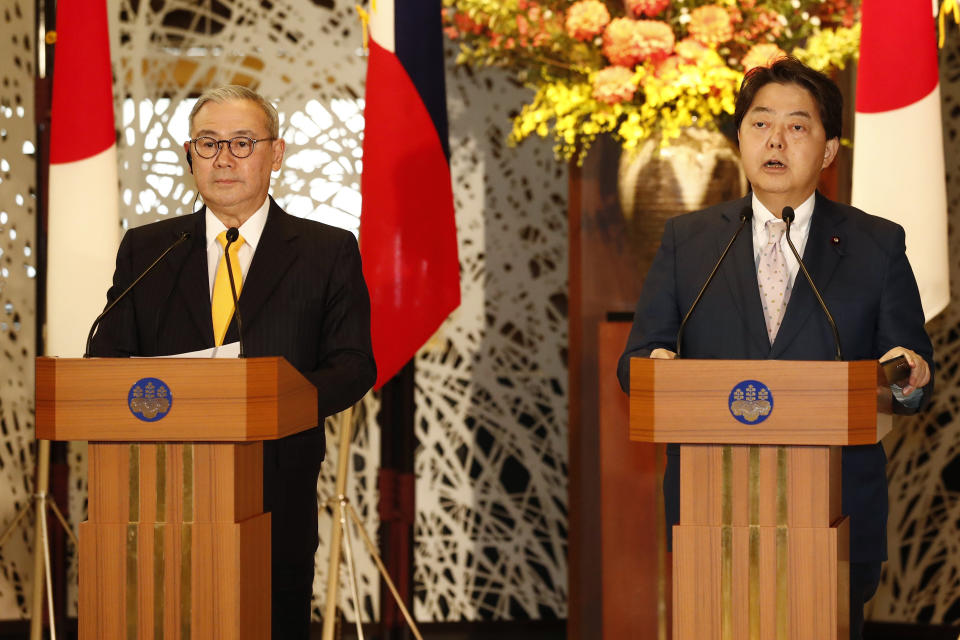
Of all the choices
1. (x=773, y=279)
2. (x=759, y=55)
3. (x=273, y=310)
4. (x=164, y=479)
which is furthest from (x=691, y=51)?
(x=164, y=479)

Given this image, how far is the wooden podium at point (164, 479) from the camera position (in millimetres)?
2219

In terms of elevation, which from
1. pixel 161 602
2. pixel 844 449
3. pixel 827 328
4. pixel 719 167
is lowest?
pixel 161 602

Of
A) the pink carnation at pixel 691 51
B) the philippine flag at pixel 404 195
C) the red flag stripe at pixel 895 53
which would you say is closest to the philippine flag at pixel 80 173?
the philippine flag at pixel 404 195

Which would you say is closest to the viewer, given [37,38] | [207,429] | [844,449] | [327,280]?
[207,429]

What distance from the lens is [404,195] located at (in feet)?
13.0

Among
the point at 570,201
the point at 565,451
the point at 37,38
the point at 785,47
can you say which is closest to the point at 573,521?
the point at 565,451

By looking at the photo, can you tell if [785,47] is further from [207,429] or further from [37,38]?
[37,38]

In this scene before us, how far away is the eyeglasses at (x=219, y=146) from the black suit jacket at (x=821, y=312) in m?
0.94

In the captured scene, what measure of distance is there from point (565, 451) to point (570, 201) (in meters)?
1.20

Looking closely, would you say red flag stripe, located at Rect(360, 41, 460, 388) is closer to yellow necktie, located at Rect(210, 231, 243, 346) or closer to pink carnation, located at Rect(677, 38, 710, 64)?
pink carnation, located at Rect(677, 38, 710, 64)

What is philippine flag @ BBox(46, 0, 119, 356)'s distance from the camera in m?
3.93

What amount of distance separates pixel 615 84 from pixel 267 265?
4.92ft

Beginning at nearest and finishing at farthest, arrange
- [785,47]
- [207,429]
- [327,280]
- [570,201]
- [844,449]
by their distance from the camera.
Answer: [207,429] < [844,449] < [327,280] < [785,47] < [570,201]

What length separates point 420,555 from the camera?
490 centimetres
